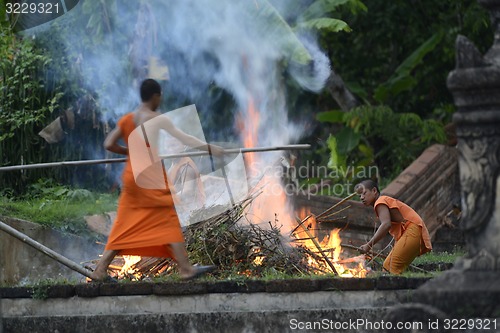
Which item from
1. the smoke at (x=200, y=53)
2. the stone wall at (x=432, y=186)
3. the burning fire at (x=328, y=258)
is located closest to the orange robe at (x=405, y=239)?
the burning fire at (x=328, y=258)

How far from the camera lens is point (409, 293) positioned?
364 inches

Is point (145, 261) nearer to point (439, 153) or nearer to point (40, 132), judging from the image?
point (40, 132)

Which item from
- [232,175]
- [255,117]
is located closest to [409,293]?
[232,175]

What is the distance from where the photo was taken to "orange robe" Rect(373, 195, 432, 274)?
1115cm

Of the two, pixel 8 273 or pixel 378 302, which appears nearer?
pixel 378 302

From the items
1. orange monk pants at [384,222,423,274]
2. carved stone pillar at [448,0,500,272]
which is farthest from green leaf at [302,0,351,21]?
carved stone pillar at [448,0,500,272]

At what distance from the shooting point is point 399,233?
11.5m

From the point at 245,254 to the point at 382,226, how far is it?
149cm

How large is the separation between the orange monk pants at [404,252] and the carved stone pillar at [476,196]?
11.6ft

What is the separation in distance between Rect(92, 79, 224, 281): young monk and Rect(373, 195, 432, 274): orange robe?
6.83 feet

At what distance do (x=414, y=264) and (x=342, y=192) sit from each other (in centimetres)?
530

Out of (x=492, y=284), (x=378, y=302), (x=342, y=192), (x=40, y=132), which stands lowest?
(x=342, y=192)

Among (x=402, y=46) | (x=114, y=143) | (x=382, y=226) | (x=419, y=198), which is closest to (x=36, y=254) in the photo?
(x=114, y=143)

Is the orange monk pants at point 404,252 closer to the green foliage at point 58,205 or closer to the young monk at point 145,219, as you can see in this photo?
the young monk at point 145,219
